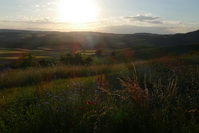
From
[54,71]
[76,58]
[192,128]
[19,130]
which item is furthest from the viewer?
[76,58]

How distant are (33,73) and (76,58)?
1654 centimetres

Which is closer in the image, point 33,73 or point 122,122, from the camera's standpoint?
point 122,122

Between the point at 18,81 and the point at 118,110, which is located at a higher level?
the point at 118,110

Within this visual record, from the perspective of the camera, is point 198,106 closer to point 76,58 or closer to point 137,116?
point 137,116

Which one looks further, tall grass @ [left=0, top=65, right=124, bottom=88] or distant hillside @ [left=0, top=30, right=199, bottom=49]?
distant hillside @ [left=0, top=30, right=199, bottom=49]

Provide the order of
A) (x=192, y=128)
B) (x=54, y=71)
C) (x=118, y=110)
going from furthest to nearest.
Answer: (x=54, y=71) → (x=118, y=110) → (x=192, y=128)

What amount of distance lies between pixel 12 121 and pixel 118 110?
1.73m

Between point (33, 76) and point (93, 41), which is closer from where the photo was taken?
point (33, 76)

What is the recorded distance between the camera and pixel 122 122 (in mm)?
3785

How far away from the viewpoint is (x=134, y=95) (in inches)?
164

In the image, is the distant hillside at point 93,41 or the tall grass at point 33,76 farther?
the distant hillside at point 93,41

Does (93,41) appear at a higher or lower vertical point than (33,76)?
lower

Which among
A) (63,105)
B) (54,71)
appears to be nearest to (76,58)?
(54,71)

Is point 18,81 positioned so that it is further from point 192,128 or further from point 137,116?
point 192,128
